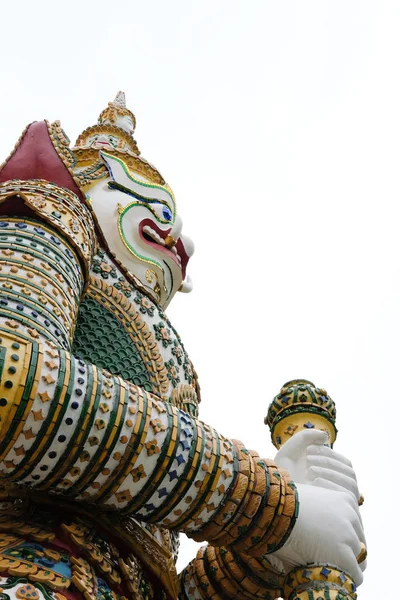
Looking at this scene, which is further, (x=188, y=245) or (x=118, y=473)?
(x=188, y=245)

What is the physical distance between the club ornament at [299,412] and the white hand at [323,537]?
24.7 inches

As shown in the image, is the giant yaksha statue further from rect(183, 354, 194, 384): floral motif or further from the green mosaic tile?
rect(183, 354, 194, 384): floral motif

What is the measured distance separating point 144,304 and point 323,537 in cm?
169

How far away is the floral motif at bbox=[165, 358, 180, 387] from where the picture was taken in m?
3.97

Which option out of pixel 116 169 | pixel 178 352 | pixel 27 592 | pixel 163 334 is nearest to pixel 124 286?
pixel 163 334

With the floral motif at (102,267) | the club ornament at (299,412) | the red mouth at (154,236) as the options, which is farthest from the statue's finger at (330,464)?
the red mouth at (154,236)

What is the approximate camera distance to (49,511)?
2.93 m

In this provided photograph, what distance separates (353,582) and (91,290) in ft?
6.04

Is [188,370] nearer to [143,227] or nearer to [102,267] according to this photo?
[102,267]

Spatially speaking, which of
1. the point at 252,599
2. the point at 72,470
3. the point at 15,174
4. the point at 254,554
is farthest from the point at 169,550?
the point at 15,174

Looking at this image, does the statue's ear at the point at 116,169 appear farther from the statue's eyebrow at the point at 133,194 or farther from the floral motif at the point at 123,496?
the floral motif at the point at 123,496

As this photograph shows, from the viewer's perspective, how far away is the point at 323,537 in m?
2.82

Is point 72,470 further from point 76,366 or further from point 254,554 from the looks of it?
point 254,554

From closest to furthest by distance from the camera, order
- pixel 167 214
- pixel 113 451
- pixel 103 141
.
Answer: pixel 113 451
pixel 167 214
pixel 103 141
